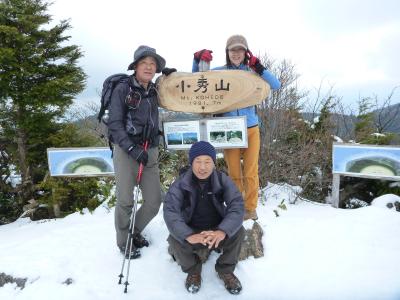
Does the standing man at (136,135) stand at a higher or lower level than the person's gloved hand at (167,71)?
lower

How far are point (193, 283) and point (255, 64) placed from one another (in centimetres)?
241

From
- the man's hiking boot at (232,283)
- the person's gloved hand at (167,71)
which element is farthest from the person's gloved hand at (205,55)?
the man's hiking boot at (232,283)

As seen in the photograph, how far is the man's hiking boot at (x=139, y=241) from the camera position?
3854 mm

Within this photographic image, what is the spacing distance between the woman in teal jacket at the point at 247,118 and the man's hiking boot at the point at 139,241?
50.3 inches

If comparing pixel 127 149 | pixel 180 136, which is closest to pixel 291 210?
pixel 180 136

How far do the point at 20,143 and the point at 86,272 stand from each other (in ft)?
20.4

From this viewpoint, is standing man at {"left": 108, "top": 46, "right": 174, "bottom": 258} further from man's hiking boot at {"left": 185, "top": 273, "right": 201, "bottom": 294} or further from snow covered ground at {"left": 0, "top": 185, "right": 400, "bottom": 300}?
man's hiking boot at {"left": 185, "top": 273, "right": 201, "bottom": 294}

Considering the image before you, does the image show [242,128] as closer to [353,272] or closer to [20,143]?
[353,272]

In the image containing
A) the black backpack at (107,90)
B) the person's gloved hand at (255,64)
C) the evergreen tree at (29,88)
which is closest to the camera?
the black backpack at (107,90)

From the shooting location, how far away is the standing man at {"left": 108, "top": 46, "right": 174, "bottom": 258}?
11.0 feet

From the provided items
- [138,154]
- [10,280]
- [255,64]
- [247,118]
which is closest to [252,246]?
[247,118]

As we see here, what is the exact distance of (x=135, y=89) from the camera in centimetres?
345

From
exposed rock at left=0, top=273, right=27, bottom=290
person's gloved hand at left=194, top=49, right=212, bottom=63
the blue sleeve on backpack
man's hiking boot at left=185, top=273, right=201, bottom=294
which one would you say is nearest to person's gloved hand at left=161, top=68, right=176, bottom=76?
person's gloved hand at left=194, top=49, right=212, bottom=63

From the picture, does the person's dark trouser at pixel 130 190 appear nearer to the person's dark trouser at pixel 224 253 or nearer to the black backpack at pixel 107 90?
the black backpack at pixel 107 90
